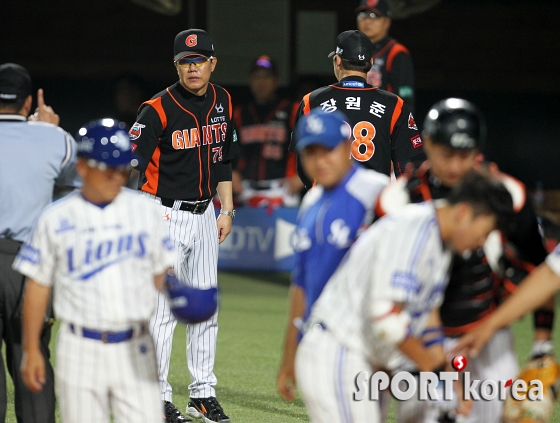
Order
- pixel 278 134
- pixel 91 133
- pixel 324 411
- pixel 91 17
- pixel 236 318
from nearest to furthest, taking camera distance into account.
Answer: pixel 324 411 < pixel 91 133 < pixel 236 318 < pixel 278 134 < pixel 91 17

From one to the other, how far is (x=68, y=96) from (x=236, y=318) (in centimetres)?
631

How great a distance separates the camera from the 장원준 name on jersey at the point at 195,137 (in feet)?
17.9

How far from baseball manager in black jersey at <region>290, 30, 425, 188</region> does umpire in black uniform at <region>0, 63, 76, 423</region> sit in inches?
70.9

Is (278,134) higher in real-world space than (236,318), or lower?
higher

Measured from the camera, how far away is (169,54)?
1374 cm

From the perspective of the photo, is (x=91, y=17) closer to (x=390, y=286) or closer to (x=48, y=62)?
(x=48, y=62)

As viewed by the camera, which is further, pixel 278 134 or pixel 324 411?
pixel 278 134

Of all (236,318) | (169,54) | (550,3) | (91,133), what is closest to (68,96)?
(169,54)

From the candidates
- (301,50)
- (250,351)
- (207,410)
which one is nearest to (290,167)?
(301,50)

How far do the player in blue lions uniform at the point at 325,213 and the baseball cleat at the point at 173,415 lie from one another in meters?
1.89

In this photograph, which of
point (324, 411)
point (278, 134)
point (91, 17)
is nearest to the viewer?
point (324, 411)

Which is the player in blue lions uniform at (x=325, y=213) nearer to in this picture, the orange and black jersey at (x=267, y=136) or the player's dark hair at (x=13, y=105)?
the player's dark hair at (x=13, y=105)

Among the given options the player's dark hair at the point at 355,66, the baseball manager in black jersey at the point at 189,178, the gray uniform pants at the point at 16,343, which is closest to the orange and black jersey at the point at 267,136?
the player's dark hair at the point at 355,66

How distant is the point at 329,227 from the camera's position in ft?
10.9
